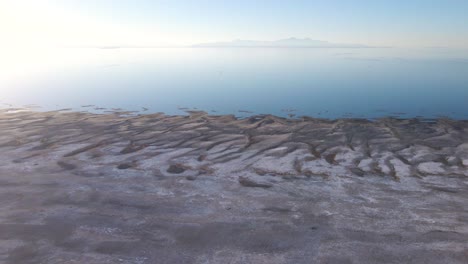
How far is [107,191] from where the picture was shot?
14.1 meters

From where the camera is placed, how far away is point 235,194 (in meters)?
13.8

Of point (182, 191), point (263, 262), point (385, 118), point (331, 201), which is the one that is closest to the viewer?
point (263, 262)

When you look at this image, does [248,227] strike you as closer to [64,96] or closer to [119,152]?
[119,152]

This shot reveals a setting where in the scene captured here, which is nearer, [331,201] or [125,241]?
[125,241]

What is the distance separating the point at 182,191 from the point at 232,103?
67.6ft

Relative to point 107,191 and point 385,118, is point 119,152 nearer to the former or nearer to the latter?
point 107,191

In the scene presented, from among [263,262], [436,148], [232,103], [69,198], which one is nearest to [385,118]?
[436,148]

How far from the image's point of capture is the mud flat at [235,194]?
10.2m

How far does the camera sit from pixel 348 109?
31.0 meters

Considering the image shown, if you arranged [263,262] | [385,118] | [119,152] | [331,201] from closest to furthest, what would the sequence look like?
[263,262]
[331,201]
[119,152]
[385,118]

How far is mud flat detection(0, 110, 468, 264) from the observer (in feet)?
33.5

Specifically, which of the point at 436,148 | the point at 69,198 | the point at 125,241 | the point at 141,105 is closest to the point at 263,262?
the point at 125,241

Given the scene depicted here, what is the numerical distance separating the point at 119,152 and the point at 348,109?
66.5ft

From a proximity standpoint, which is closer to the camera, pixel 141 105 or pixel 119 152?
pixel 119 152
